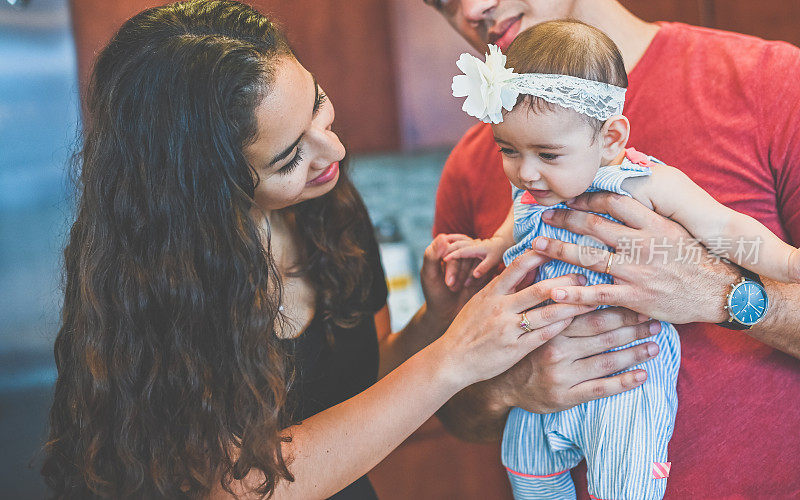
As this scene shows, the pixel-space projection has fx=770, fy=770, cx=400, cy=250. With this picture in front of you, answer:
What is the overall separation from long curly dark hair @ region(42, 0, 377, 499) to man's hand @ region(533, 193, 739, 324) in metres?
0.59

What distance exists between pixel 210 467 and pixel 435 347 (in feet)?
1.54

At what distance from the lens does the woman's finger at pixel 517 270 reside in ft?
4.83

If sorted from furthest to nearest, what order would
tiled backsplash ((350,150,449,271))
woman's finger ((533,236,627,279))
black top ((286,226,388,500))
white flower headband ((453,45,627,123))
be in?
tiled backsplash ((350,150,449,271)), black top ((286,226,388,500)), woman's finger ((533,236,627,279)), white flower headband ((453,45,627,123))

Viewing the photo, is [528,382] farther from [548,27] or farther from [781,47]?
[781,47]

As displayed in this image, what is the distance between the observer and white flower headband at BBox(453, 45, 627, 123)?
1.30 metres

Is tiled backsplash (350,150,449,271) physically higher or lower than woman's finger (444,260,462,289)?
lower

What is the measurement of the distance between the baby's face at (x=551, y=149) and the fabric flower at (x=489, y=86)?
32 millimetres

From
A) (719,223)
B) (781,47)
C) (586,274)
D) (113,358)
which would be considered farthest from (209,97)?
(781,47)

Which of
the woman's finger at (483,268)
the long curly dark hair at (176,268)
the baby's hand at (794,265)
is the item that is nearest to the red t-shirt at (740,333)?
the baby's hand at (794,265)

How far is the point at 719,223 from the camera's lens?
136 cm

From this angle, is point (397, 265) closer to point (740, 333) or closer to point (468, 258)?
point (468, 258)

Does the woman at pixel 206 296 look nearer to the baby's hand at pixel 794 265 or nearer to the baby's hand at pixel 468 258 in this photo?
the baby's hand at pixel 468 258

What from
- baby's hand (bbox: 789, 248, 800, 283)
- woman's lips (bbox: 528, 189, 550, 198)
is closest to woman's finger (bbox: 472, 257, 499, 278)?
woman's lips (bbox: 528, 189, 550, 198)

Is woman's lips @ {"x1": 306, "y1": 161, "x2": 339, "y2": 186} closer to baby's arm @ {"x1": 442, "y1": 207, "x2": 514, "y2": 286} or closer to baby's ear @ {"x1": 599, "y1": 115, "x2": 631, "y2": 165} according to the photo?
baby's arm @ {"x1": 442, "y1": 207, "x2": 514, "y2": 286}
